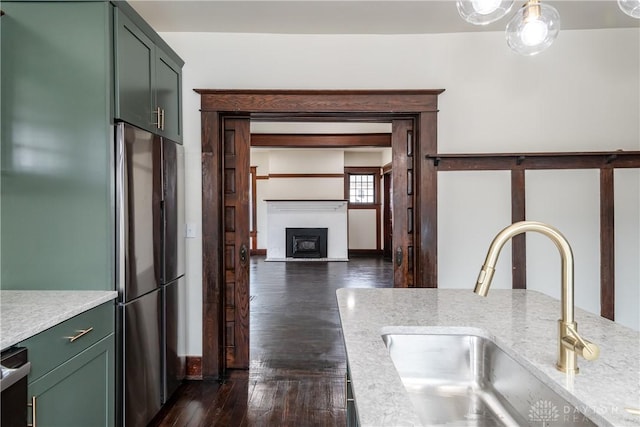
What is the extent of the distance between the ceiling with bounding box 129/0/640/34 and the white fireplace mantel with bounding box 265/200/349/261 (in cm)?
619

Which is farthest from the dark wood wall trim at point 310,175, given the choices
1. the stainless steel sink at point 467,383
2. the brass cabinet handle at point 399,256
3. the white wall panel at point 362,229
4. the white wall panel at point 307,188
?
the stainless steel sink at point 467,383

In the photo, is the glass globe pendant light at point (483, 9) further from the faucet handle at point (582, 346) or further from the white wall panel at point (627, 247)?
the white wall panel at point (627, 247)

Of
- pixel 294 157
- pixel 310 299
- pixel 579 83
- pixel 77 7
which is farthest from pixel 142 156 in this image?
pixel 294 157

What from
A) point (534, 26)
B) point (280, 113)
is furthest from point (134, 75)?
point (534, 26)

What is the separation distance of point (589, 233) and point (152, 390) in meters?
3.36

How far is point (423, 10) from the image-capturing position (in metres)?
2.57

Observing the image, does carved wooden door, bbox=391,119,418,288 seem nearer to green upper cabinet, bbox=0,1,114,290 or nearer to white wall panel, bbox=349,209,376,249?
green upper cabinet, bbox=0,1,114,290

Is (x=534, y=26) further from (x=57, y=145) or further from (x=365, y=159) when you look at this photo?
(x=365, y=159)

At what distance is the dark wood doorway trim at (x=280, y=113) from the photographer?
9.46 feet

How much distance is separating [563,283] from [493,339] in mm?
390

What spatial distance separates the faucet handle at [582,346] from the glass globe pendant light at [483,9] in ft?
3.86

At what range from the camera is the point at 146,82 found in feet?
7.47

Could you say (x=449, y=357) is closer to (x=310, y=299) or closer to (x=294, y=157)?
(x=310, y=299)

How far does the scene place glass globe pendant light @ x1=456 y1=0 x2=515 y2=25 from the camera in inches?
54.9
